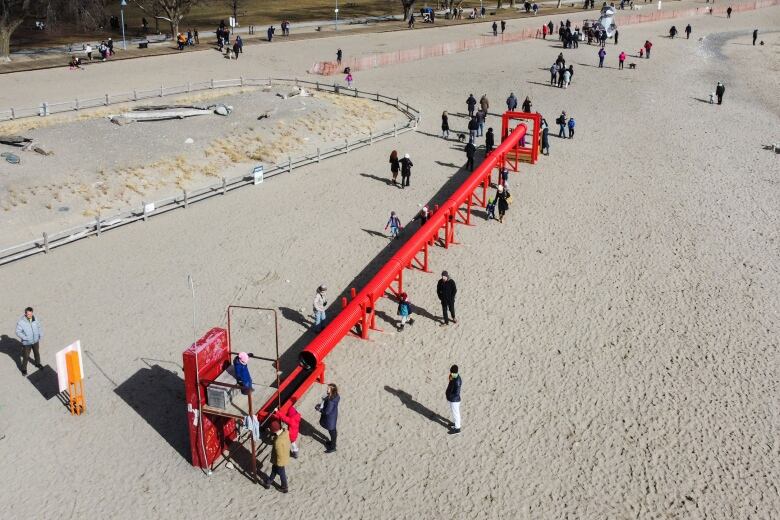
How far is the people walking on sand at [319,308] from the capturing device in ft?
51.4

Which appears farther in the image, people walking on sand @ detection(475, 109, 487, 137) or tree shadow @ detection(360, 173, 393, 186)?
people walking on sand @ detection(475, 109, 487, 137)

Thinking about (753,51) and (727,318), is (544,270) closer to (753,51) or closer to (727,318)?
(727,318)

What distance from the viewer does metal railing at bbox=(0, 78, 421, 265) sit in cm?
2022

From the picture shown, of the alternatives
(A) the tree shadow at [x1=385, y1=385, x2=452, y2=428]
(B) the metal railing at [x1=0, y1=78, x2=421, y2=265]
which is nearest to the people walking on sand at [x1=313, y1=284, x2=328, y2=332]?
(A) the tree shadow at [x1=385, y1=385, x2=452, y2=428]

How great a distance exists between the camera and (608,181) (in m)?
26.5

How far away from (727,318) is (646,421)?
17.3 feet

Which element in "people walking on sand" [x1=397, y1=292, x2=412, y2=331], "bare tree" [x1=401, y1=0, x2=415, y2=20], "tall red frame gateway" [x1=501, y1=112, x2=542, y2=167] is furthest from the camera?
"bare tree" [x1=401, y1=0, x2=415, y2=20]

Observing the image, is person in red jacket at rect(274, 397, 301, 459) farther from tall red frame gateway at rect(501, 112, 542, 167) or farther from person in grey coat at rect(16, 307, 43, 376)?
tall red frame gateway at rect(501, 112, 542, 167)

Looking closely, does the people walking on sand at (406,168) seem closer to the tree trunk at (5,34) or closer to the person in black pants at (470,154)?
the person in black pants at (470,154)

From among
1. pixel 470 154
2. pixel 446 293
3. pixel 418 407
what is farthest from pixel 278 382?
pixel 470 154

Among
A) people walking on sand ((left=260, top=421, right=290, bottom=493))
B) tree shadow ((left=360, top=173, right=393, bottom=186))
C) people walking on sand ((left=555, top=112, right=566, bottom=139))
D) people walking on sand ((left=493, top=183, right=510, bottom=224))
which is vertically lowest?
people walking on sand ((left=260, top=421, right=290, bottom=493))

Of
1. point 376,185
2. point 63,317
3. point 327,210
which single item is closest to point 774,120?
point 376,185

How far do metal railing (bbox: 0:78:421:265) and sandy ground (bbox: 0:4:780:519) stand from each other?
1.74 feet

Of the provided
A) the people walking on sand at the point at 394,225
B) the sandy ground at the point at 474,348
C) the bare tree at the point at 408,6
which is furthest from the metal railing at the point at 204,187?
the bare tree at the point at 408,6
